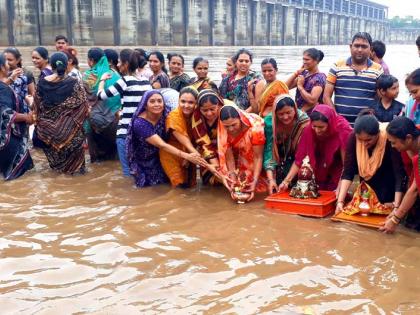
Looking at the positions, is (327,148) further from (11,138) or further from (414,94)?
(11,138)

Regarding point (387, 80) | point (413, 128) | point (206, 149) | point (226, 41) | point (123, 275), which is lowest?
point (123, 275)

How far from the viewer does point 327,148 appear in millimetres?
4207

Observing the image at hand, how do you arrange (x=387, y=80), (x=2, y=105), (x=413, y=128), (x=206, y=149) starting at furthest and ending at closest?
(x=2, y=105) < (x=206, y=149) < (x=387, y=80) < (x=413, y=128)

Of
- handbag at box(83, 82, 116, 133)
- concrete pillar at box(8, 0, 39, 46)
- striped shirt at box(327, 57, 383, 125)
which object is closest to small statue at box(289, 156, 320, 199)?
striped shirt at box(327, 57, 383, 125)

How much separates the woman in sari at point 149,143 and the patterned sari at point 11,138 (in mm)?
1342

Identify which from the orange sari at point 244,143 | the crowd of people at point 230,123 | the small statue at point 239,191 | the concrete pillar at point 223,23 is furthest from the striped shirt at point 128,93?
the concrete pillar at point 223,23

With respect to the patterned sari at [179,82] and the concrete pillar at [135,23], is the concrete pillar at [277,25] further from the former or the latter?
the patterned sari at [179,82]

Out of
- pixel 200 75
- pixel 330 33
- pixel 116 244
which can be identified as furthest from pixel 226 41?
pixel 116 244

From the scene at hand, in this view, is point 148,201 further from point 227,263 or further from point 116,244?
point 227,263

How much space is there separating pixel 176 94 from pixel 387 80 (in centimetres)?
210

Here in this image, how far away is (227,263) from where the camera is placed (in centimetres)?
319

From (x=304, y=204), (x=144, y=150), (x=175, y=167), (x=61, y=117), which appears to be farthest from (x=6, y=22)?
(x=304, y=204)

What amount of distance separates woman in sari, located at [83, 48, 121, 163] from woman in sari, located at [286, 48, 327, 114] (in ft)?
6.73

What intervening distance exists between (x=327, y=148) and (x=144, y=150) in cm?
183
